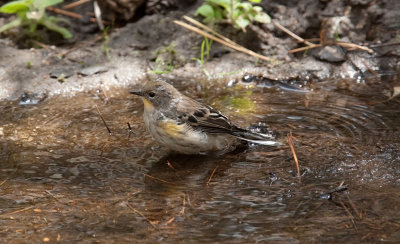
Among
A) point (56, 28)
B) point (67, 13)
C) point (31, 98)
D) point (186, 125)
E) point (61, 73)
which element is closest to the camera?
point (186, 125)

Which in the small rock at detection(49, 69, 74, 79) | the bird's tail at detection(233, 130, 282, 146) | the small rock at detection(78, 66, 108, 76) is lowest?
the small rock at detection(49, 69, 74, 79)

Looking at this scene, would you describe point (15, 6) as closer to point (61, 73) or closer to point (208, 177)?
point (61, 73)

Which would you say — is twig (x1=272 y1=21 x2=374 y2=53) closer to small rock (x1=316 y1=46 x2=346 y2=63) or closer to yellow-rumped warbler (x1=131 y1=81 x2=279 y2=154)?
small rock (x1=316 y1=46 x2=346 y2=63)

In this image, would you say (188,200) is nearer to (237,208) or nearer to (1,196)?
(237,208)

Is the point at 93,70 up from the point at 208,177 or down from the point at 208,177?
down

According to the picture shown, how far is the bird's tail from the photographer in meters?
5.88

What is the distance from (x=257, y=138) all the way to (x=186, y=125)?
30.1 inches

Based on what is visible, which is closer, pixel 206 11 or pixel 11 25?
pixel 11 25

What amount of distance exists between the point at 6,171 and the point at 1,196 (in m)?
0.58

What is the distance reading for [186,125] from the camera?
19.3ft

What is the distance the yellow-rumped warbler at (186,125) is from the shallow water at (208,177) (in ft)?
0.57

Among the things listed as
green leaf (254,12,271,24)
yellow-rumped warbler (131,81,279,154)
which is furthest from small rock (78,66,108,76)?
green leaf (254,12,271,24)

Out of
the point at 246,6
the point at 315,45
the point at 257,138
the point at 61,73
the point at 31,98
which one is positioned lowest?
the point at 31,98

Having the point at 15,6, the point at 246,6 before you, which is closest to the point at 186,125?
the point at 246,6
